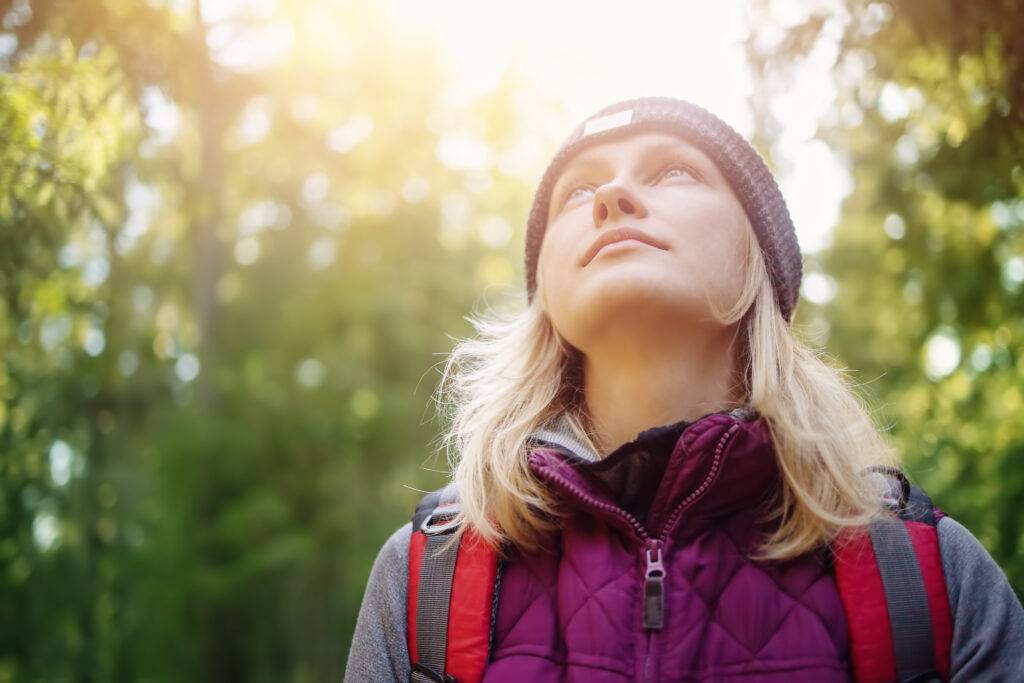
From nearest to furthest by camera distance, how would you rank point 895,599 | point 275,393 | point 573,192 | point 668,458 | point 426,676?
point 895,599 < point 426,676 < point 668,458 < point 573,192 < point 275,393

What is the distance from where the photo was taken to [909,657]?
5.86ft

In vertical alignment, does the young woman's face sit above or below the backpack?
above

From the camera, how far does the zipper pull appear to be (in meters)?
1.85

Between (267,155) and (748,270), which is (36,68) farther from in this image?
(267,155)

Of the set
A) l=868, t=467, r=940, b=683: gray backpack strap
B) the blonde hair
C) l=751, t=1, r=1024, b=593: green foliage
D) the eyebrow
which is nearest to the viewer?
l=868, t=467, r=940, b=683: gray backpack strap

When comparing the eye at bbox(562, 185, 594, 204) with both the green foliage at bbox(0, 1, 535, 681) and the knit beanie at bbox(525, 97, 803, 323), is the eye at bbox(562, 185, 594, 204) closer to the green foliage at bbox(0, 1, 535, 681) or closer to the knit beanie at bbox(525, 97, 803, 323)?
the knit beanie at bbox(525, 97, 803, 323)

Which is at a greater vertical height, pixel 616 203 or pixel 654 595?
pixel 616 203

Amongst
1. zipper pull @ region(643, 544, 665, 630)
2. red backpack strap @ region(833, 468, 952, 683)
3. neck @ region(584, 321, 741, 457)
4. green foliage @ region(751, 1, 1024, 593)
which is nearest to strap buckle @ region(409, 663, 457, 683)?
zipper pull @ region(643, 544, 665, 630)

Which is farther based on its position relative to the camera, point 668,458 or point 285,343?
point 285,343

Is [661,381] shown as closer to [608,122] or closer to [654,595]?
[654,595]

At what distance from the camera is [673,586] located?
190cm

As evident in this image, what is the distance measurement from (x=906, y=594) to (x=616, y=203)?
1.11 m

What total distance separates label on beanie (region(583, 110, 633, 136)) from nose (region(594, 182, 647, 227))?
0.81ft

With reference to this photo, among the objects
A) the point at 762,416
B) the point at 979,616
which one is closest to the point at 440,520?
the point at 762,416
